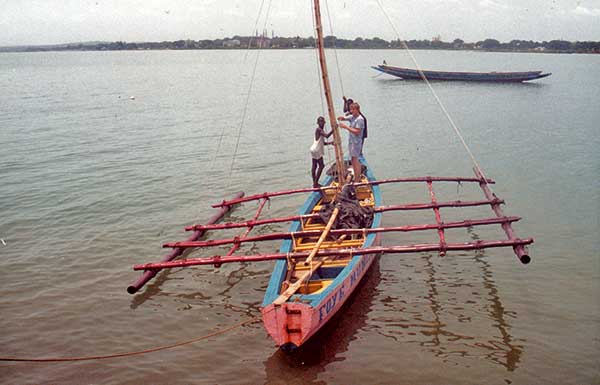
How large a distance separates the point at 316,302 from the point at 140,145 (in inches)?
783

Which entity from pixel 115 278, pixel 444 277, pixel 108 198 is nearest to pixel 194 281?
pixel 115 278

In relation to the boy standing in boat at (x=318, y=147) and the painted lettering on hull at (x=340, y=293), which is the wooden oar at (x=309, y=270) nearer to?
the painted lettering on hull at (x=340, y=293)

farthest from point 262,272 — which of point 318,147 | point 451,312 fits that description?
point 451,312

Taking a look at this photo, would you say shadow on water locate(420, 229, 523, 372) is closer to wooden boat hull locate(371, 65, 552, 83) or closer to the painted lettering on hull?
the painted lettering on hull

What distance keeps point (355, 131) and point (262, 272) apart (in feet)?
14.0

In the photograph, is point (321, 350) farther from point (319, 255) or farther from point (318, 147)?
point (318, 147)

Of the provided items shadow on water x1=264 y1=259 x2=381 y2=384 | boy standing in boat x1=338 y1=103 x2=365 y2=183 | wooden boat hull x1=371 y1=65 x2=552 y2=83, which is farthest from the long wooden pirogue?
wooden boat hull x1=371 y1=65 x2=552 y2=83

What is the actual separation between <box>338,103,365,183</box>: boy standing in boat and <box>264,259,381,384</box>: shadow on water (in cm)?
453

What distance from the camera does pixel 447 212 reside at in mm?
14914

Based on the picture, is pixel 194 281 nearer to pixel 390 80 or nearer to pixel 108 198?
pixel 108 198

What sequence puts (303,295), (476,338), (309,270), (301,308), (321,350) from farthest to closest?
(476,338) → (309,270) → (321,350) → (303,295) → (301,308)

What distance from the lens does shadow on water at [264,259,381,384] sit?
749 cm

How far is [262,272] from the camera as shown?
36.5 ft

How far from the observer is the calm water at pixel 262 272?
7.89 metres
